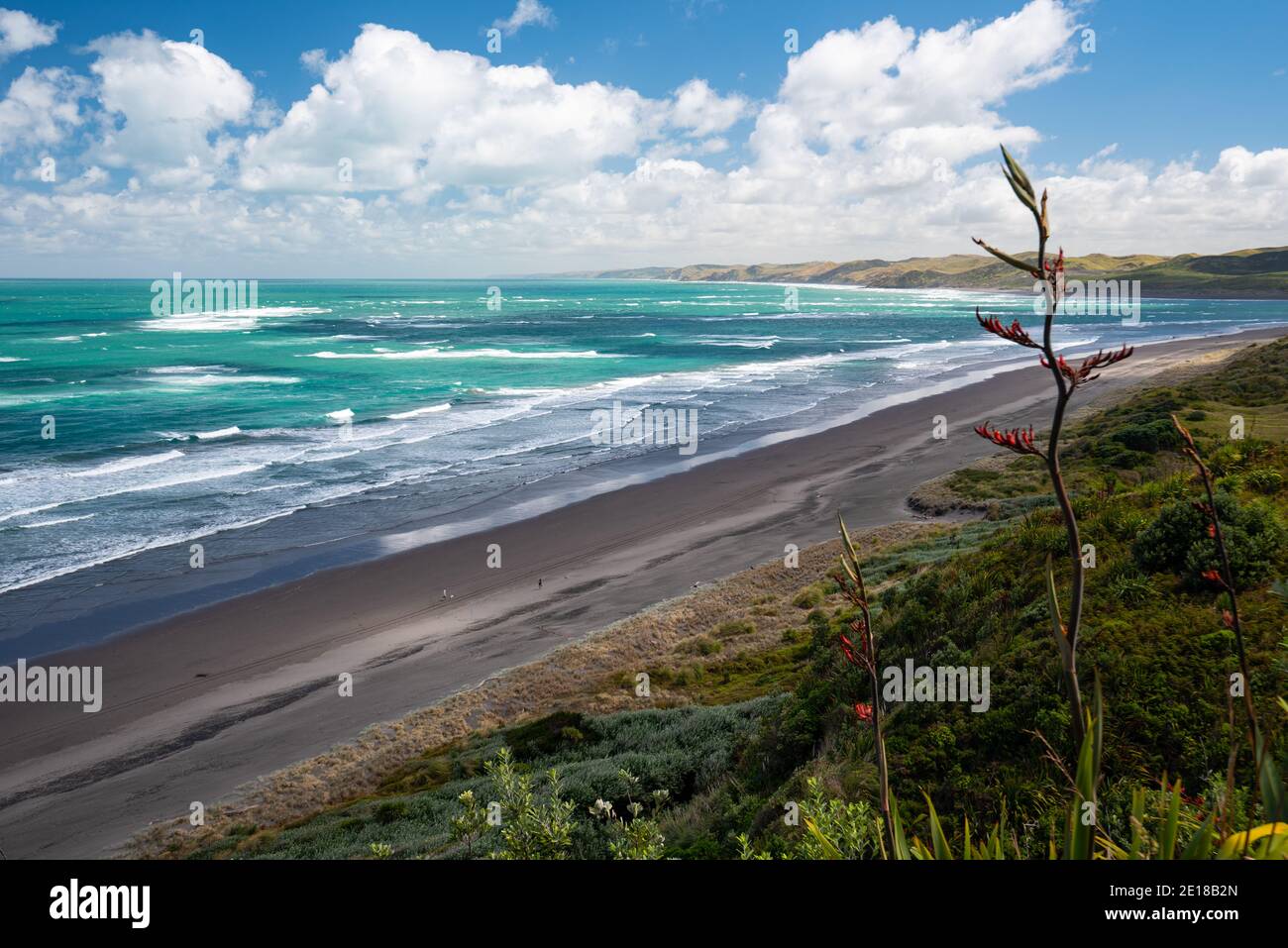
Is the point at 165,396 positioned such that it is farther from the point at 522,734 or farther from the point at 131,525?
the point at 522,734

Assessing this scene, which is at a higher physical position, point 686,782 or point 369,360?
point 369,360

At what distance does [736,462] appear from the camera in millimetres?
32781

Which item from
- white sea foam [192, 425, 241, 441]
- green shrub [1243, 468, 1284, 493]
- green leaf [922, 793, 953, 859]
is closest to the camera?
green leaf [922, 793, 953, 859]

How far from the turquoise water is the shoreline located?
204 inches

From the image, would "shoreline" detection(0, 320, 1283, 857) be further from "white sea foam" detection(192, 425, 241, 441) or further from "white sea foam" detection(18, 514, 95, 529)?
"white sea foam" detection(192, 425, 241, 441)

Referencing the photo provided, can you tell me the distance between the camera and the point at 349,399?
1829 inches

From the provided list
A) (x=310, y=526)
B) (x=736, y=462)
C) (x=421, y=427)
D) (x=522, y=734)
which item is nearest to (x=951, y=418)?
(x=736, y=462)

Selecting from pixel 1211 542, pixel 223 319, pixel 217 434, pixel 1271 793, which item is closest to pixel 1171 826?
pixel 1271 793

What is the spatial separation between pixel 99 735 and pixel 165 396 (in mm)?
37062

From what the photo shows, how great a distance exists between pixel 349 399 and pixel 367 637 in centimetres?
3155

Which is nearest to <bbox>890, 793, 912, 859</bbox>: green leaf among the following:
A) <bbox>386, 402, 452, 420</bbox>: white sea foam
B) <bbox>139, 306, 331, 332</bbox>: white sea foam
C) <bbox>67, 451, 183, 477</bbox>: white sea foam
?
<bbox>67, 451, 183, 477</bbox>: white sea foam

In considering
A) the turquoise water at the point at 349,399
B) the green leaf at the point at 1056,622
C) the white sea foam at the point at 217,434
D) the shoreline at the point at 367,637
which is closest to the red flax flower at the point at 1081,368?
the green leaf at the point at 1056,622

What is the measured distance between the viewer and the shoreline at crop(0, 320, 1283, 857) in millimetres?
12984
